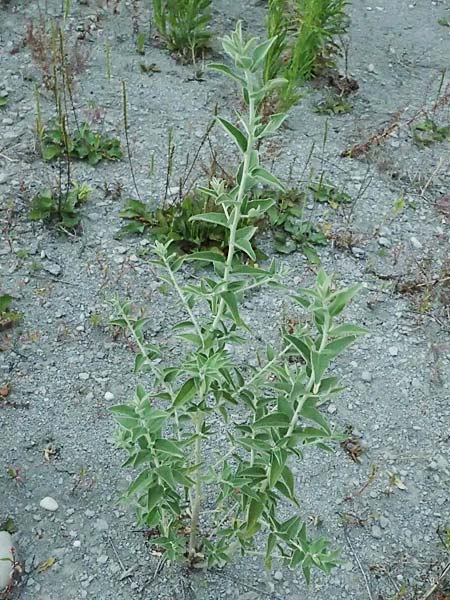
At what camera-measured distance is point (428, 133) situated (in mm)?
4957

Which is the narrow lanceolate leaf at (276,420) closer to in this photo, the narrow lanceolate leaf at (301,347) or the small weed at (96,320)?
the narrow lanceolate leaf at (301,347)

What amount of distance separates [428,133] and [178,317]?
86.4 inches

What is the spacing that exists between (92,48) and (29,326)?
2392 millimetres

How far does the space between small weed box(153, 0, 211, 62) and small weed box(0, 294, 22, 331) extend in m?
A: 2.29

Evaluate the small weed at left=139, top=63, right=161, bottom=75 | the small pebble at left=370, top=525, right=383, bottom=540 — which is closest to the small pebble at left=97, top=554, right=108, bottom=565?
the small pebble at left=370, top=525, right=383, bottom=540

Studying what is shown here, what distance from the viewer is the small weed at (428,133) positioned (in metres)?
4.89

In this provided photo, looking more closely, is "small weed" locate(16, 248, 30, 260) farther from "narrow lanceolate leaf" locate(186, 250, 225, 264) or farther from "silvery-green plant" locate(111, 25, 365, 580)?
"narrow lanceolate leaf" locate(186, 250, 225, 264)

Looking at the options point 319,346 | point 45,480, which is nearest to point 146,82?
point 45,480

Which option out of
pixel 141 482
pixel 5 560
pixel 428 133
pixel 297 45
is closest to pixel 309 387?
pixel 141 482

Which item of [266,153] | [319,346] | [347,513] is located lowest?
[347,513]

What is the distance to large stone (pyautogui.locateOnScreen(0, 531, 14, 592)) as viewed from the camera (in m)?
2.67

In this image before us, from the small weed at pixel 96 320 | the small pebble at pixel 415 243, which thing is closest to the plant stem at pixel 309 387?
the small weed at pixel 96 320

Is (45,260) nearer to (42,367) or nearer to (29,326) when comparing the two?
(29,326)

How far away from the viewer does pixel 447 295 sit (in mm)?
3957
